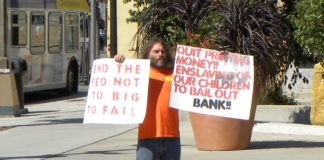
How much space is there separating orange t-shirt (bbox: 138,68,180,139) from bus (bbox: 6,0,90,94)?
499 inches

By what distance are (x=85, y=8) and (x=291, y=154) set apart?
1382 centimetres

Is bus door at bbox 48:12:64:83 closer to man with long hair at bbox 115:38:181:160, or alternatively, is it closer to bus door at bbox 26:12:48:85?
bus door at bbox 26:12:48:85

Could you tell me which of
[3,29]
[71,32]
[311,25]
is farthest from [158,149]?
[71,32]

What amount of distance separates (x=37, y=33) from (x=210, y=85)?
14002 mm

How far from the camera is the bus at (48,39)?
1958 cm

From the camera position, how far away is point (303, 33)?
10.9 meters

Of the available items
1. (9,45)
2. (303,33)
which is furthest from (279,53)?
(9,45)

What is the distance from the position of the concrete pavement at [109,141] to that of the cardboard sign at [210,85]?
2.38 meters

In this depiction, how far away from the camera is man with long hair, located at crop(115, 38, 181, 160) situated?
19.1 feet

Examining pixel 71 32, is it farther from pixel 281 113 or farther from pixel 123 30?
pixel 281 113

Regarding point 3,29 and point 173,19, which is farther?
point 3,29

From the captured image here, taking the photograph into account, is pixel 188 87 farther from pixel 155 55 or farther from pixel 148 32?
pixel 148 32

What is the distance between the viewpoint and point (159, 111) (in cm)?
590

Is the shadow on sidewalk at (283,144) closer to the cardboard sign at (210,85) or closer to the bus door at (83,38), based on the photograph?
the cardboard sign at (210,85)
